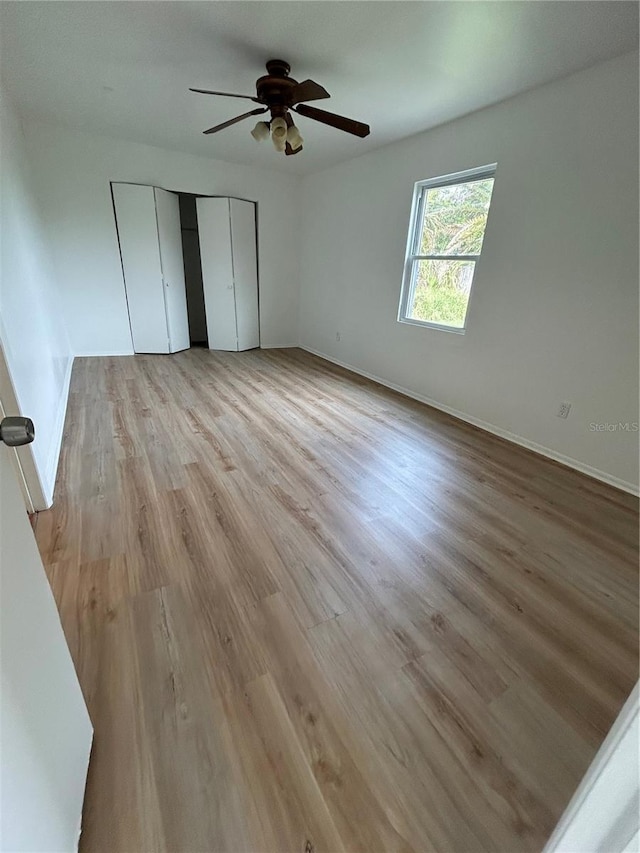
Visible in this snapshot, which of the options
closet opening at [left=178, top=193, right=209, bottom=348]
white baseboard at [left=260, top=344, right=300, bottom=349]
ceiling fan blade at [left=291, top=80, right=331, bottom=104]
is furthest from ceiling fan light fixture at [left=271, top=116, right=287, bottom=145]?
white baseboard at [left=260, top=344, right=300, bottom=349]

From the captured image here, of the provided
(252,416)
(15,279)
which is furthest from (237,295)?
(15,279)

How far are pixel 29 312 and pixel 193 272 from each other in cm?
364

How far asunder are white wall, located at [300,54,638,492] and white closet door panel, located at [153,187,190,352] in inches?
112

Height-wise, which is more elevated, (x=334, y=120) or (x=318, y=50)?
(x=318, y=50)

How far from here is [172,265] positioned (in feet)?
17.0

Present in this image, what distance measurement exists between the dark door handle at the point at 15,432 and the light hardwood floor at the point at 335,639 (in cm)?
96

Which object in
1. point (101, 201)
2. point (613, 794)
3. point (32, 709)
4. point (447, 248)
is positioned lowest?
point (32, 709)

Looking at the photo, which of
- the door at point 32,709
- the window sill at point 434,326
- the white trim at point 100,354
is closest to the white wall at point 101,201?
the white trim at point 100,354

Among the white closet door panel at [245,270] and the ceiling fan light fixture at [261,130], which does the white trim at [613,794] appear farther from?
the white closet door panel at [245,270]

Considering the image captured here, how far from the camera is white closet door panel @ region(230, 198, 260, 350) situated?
17.5 feet

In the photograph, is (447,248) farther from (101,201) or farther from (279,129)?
(101,201)

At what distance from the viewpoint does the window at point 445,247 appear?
319 centimetres

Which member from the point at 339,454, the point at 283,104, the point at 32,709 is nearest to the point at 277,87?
the point at 283,104

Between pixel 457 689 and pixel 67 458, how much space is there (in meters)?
2.66
